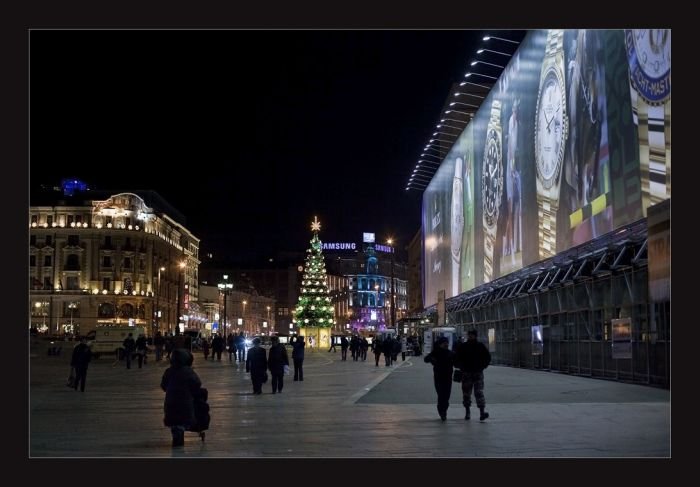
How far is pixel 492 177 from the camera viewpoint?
156ft

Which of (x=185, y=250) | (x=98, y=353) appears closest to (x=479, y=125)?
(x=98, y=353)

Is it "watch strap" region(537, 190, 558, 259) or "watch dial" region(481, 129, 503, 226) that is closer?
"watch strap" region(537, 190, 558, 259)

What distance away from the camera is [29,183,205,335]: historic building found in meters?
117

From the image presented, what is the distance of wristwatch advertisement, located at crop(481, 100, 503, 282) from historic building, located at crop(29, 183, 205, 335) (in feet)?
252

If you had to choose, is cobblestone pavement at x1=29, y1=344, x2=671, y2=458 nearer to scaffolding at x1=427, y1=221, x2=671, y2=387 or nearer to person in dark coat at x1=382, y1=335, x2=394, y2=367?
scaffolding at x1=427, y1=221, x2=671, y2=387

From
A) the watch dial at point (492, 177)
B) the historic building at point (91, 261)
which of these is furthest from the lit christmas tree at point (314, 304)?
the watch dial at point (492, 177)

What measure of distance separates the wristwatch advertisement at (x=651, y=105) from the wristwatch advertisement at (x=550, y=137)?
7.23 meters

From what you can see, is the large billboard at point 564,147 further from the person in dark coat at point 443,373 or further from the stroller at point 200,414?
the stroller at point 200,414

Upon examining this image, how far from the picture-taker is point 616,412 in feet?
57.5

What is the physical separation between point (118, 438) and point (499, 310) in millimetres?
35573

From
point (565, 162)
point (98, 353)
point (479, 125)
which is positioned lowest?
point (98, 353)

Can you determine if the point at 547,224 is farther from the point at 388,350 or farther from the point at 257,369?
the point at 257,369

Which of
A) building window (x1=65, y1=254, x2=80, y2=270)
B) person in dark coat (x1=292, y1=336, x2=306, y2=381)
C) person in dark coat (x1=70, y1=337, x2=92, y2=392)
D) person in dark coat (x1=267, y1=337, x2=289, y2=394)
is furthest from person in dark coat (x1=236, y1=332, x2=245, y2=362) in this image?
building window (x1=65, y1=254, x2=80, y2=270)
